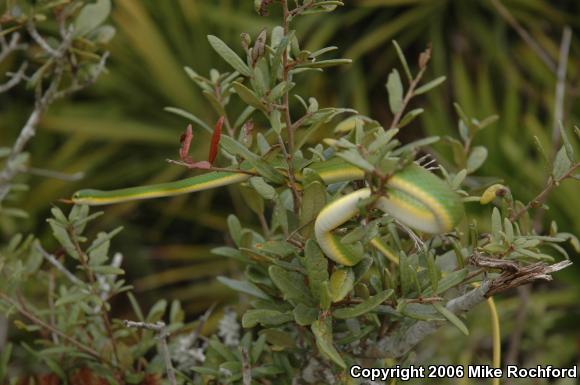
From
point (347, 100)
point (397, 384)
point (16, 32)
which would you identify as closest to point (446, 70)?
point (347, 100)

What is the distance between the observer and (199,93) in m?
4.46

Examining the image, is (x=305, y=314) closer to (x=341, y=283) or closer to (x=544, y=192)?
(x=341, y=283)

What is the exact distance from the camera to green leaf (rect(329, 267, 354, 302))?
1.08 meters

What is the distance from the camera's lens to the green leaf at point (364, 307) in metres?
1.06

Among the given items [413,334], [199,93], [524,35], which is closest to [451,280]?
[413,334]

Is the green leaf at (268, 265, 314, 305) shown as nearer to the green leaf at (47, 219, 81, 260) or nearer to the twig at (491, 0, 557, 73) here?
the green leaf at (47, 219, 81, 260)

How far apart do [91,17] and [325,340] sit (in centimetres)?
103

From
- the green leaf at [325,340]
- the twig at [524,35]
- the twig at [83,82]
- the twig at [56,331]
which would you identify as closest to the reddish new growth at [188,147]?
the green leaf at [325,340]

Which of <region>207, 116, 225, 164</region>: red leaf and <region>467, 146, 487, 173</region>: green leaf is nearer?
<region>207, 116, 225, 164</region>: red leaf

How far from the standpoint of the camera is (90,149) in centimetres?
467

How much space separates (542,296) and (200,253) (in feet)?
5.74

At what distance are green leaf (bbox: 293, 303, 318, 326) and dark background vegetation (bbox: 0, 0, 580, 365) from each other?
2861 millimetres

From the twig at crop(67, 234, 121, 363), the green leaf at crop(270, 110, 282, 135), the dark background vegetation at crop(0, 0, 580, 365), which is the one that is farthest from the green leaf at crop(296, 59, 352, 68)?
the dark background vegetation at crop(0, 0, 580, 365)

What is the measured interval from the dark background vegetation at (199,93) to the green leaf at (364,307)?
288cm
